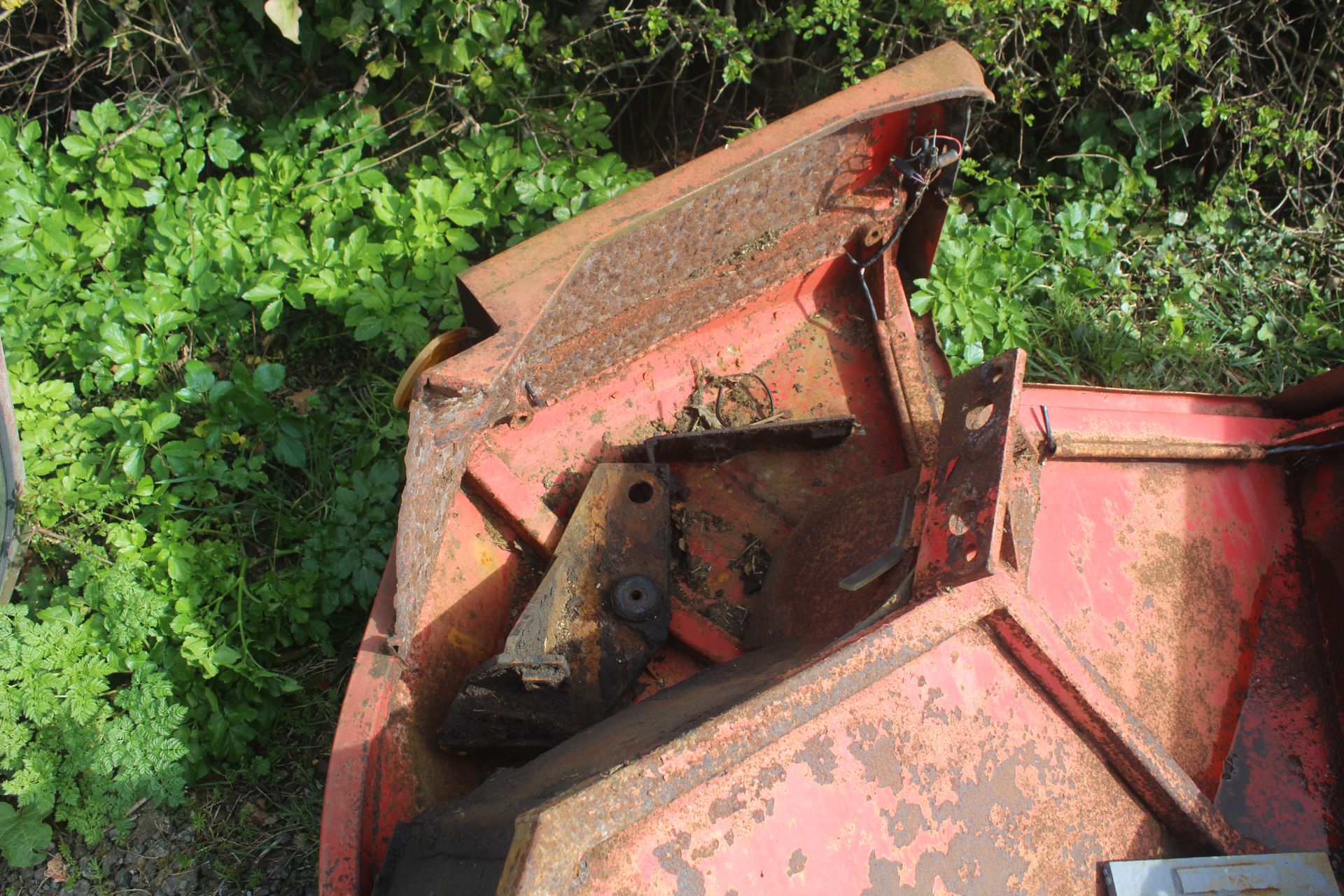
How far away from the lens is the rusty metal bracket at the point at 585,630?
198 centimetres

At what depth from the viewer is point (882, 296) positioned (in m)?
2.78

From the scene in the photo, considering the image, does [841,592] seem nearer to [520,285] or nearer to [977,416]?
[977,416]

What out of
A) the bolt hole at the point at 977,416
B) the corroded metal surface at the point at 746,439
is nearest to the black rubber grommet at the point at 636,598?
the corroded metal surface at the point at 746,439

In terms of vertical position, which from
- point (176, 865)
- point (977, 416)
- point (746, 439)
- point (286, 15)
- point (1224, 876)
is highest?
point (286, 15)

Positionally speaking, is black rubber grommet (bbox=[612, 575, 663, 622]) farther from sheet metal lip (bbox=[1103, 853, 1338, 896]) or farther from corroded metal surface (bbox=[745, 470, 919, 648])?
sheet metal lip (bbox=[1103, 853, 1338, 896])

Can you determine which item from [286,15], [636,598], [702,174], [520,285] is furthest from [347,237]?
[636,598]

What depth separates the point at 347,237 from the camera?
10.7ft

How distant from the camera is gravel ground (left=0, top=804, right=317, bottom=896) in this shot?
2.33 m

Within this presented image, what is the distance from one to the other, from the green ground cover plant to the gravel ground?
8cm

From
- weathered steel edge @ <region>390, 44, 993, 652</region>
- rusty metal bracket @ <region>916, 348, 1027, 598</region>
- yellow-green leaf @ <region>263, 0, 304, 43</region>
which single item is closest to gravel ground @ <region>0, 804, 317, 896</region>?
weathered steel edge @ <region>390, 44, 993, 652</region>

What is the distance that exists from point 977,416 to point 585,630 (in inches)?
38.1

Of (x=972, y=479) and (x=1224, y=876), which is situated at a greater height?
(x=972, y=479)

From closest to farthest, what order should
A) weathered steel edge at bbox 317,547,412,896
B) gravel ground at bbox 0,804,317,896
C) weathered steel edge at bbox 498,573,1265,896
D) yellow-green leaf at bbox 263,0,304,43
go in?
weathered steel edge at bbox 498,573,1265,896 → weathered steel edge at bbox 317,547,412,896 → gravel ground at bbox 0,804,317,896 → yellow-green leaf at bbox 263,0,304,43

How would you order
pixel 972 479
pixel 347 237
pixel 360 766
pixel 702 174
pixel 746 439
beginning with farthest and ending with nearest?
1. pixel 347 237
2. pixel 746 439
3. pixel 702 174
4. pixel 360 766
5. pixel 972 479
